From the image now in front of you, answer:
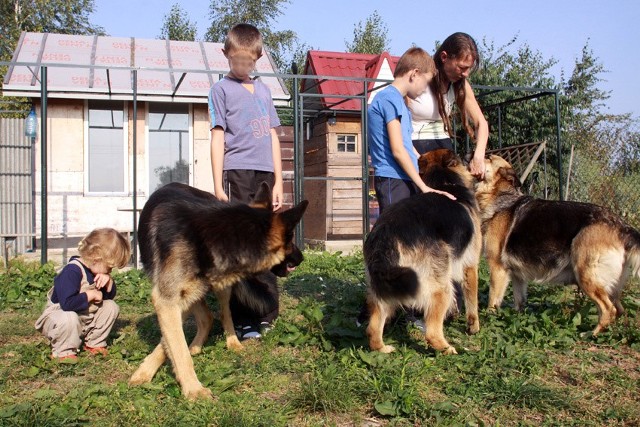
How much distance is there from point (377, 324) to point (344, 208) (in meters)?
10.4

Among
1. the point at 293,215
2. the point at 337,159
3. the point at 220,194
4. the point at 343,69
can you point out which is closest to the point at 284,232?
the point at 293,215

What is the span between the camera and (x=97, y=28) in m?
30.5

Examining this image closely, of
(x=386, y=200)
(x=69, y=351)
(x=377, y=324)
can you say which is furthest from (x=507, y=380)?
(x=69, y=351)

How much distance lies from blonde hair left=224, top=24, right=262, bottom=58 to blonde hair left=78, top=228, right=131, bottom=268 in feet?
5.18

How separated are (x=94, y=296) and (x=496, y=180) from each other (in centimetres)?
353

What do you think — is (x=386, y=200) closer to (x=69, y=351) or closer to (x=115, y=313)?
(x=115, y=313)

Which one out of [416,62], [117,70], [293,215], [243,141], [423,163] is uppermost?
[117,70]

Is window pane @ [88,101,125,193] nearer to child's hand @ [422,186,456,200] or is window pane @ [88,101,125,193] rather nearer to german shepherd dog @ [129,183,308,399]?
german shepherd dog @ [129,183,308,399]

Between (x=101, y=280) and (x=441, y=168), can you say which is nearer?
(x=101, y=280)

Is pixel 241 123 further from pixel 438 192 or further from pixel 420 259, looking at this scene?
pixel 420 259

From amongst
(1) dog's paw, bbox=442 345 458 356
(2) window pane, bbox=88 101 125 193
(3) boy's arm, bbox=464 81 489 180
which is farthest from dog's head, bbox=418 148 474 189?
(2) window pane, bbox=88 101 125 193

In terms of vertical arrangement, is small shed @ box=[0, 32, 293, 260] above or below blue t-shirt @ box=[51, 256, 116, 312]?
above

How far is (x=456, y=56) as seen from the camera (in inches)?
165

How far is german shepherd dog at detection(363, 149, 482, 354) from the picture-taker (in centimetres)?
327
